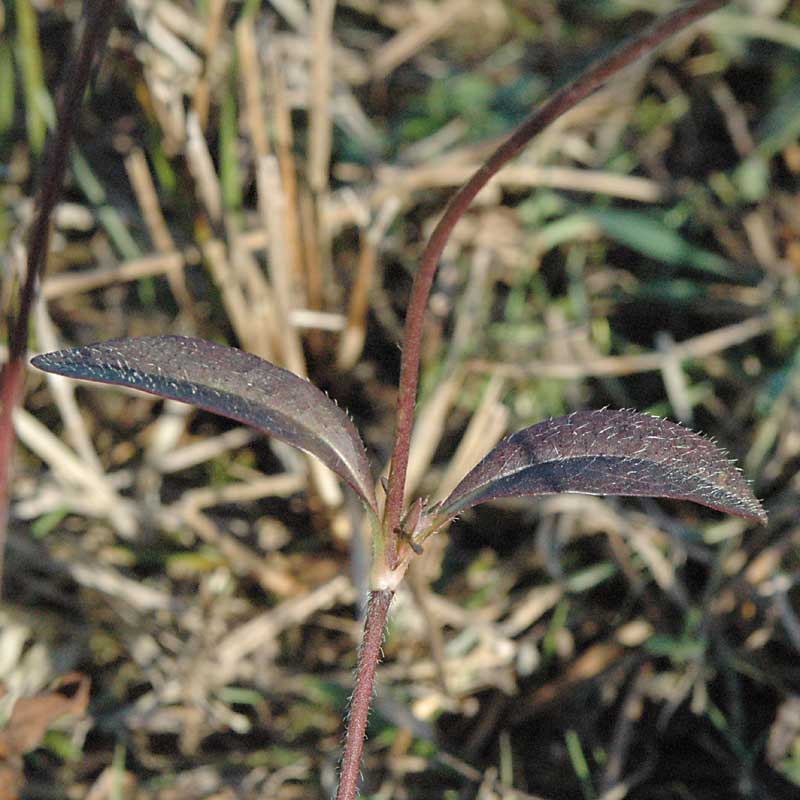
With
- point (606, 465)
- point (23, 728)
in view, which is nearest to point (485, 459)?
point (606, 465)

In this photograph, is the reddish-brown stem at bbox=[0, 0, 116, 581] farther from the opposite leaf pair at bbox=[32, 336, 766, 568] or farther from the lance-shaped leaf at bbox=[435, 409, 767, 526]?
the lance-shaped leaf at bbox=[435, 409, 767, 526]

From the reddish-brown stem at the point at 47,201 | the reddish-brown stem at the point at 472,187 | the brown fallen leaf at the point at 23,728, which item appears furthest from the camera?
the brown fallen leaf at the point at 23,728

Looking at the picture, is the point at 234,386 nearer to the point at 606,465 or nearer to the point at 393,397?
the point at 606,465

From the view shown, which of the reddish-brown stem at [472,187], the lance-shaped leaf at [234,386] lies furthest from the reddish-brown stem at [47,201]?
the reddish-brown stem at [472,187]

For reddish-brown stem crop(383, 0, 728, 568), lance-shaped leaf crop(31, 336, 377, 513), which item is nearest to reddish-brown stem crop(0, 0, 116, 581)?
lance-shaped leaf crop(31, 336, 377, 513)

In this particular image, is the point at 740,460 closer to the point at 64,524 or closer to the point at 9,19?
the point at 64,524

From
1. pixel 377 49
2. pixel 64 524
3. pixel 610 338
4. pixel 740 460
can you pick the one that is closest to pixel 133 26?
pixel 377 49

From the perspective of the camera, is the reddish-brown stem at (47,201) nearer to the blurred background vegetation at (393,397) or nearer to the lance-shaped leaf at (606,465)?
the blurred background vegetation at (393,397)
